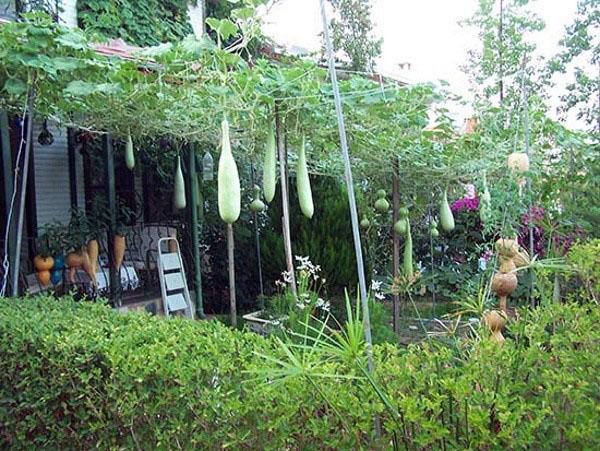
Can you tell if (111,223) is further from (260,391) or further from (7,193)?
(260,391)

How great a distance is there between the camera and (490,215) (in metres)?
2.58

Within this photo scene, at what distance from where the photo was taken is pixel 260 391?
175 centimetres

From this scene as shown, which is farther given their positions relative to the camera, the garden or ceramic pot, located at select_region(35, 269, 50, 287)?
ceramic pot, located at select_region(35, 269, 50, 287)

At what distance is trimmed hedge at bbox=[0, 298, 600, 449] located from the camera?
143 cm

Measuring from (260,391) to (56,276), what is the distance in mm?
4362

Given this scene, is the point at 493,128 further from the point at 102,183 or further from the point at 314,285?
A: the point at 102,183

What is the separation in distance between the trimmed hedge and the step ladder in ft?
9.89

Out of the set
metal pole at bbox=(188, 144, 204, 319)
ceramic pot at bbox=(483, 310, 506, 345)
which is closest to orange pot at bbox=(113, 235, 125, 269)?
metal pole at bbox=(188, 144, 204, 319)

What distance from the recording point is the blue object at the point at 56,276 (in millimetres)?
5477

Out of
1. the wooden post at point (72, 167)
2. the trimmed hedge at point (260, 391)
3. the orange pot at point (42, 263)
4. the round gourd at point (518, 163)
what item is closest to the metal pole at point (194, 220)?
the wooden post at point (72, 167)

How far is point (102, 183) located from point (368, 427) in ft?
20.7

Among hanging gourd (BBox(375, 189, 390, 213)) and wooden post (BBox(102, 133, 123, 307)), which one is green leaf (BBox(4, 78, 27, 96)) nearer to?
wooden post (BBox(102, 133, 123, 307))

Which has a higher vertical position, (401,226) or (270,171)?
(270,171)

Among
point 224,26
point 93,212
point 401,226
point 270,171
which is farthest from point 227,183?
point 93,212
